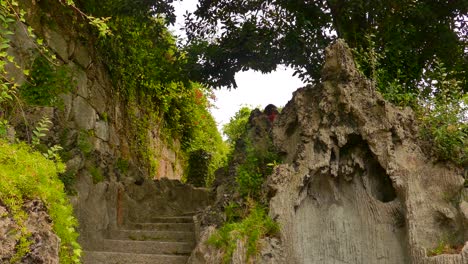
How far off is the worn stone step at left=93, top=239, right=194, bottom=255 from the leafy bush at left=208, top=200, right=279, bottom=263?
1.61 m

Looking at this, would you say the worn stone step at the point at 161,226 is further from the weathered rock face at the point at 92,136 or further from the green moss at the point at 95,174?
the green moss at the point at 95,174

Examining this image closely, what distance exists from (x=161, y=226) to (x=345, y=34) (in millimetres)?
4130

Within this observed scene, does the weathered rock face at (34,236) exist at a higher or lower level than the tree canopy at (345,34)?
lower

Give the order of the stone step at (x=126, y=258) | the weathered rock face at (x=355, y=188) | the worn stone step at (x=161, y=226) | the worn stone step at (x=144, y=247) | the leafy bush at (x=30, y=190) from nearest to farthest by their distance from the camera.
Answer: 1. the leafy bush at (x=30, y=190)
2. the weathered rock face at (x=355, y=188)
3. the stone step at (x=126, y=258)
4. the worn stone step at (x=144, y=247)
5. the worn stone step at (x=161, y=226)

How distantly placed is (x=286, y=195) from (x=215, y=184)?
2970 millimetres

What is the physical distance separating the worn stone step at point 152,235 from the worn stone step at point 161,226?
1.03ft

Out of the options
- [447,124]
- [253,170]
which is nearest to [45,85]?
[253,170]

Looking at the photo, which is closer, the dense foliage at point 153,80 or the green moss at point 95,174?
the green moss at point 95,174

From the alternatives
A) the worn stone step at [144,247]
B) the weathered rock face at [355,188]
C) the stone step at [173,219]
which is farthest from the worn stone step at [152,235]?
the weathered rock face at [355,188]

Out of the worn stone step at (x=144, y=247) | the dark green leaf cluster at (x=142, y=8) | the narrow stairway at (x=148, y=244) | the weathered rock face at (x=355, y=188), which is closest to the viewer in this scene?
the weathered rock face at (x=355, y=188)

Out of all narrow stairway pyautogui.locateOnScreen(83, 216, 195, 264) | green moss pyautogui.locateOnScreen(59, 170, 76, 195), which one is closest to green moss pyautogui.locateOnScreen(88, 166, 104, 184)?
green moss pyautogui.locateOnScreen(59, 170, 76, 195)

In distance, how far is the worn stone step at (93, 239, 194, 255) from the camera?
6453 millimetres

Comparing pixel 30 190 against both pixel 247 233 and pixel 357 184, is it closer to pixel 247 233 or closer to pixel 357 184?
pixel 247 233

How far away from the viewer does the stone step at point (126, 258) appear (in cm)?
611
